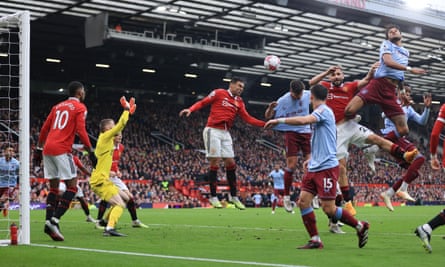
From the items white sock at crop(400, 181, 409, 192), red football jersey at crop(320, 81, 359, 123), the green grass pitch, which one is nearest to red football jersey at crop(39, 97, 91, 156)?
the green grass pitch

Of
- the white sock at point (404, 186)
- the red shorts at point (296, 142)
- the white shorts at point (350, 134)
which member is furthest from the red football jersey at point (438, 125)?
the white sock at point (404, 186)

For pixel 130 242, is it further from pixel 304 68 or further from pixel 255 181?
pixel 304 68

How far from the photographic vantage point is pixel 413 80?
5584 cm

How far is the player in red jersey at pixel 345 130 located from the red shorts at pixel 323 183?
148 inches

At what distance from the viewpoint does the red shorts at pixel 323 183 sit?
27.2 ft

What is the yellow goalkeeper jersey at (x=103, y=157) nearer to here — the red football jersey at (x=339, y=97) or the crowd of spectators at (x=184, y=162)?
the red football jersey at (x=339, y=97)

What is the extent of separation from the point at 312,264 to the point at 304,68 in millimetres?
43965

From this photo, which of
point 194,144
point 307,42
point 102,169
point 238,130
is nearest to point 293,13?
point 307,42

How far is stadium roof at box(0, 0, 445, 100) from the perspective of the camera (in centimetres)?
3419

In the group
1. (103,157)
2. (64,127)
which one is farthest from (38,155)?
(103,157)

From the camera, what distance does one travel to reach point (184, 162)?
45312mm

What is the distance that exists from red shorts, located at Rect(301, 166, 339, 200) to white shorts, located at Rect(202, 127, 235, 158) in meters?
6.33

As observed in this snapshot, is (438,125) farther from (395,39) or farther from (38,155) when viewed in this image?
(38,155)

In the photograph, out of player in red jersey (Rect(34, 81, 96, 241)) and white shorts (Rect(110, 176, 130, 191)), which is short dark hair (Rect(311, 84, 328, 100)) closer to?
player in red jersey (Rect(34, 81, 96, 241))
